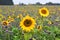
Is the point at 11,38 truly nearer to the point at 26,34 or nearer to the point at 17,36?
the point at 17,36

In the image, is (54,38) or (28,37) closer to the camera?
(28,37)

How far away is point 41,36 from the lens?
3.34m

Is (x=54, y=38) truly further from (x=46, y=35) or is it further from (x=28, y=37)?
(x=28, y=37)

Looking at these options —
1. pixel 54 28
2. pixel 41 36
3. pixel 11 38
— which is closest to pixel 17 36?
pixel 11 38

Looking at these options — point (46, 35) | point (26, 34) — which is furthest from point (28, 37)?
point (46, 35)

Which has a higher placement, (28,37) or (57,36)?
(28,37)

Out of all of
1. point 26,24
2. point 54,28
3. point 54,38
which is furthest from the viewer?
point 54,28

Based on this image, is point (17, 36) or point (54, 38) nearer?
point (17, 36)

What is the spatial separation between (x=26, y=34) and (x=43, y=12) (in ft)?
2.70

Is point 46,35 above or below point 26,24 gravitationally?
below

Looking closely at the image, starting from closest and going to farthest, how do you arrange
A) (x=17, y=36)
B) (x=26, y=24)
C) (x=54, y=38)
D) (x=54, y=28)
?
(x=26, y=24) < (x=17, y=36) < (x=54, y=38) < (x=54, y=28)

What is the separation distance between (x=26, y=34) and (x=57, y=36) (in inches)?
40.9

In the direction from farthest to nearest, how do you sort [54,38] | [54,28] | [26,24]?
[54,28], [54,38], [26,24]

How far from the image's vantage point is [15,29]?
3566mm
